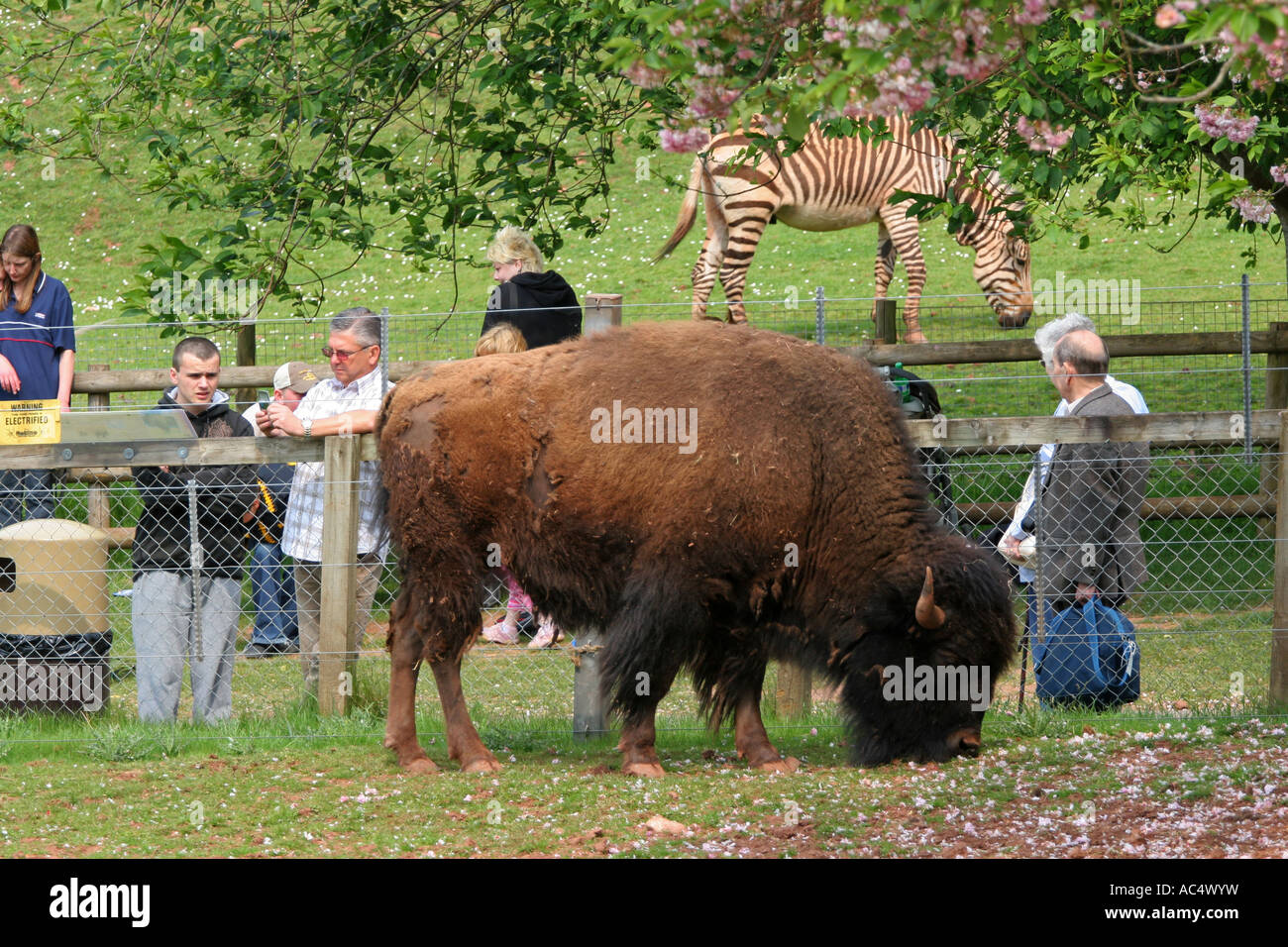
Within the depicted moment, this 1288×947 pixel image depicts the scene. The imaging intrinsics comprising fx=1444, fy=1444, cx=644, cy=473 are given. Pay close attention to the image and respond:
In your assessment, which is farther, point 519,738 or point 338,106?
point 338,106

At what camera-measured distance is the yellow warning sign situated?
701cm

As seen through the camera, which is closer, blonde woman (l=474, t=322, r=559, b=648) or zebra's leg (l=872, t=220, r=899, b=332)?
blonde woman (l=474, t=322, r=559, b=648)

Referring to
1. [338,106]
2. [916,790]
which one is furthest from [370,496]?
[338,106]

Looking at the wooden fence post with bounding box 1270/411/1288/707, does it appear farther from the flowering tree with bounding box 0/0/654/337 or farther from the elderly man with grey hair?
the flowering tree with bounding box 0/0/654/337

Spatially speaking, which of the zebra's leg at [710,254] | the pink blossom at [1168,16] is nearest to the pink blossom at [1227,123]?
the pink blossom at [1168,16]

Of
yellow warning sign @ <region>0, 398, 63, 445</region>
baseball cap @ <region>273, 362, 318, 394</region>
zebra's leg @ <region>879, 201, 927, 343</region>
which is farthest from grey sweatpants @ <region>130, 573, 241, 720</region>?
zebra's leg @ <region>879, 201, 927, 343</region>

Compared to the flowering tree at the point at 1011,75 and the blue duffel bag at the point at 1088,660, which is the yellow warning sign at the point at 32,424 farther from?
the blue duffel bag at the point at 1088,660

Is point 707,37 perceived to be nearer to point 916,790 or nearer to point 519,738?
point 916,790

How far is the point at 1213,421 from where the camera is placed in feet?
21.9

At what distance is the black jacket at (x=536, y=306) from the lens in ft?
28.1

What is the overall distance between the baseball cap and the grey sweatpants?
1854 mm

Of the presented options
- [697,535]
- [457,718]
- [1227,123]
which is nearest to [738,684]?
[697,535]

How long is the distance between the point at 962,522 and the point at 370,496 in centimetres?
477

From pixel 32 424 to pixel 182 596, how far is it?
3.62 ft
